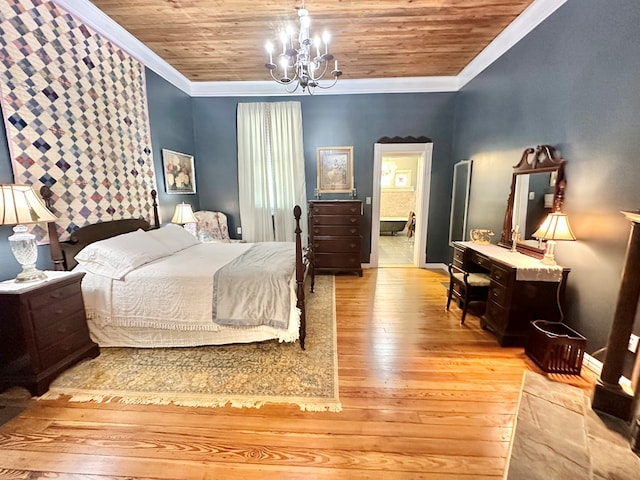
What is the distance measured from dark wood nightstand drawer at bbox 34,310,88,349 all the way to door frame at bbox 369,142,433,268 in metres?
3.98

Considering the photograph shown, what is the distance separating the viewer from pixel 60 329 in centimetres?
204

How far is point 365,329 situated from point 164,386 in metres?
1.79

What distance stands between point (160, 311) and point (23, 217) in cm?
109

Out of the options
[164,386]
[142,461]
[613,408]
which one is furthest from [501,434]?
[164,386]

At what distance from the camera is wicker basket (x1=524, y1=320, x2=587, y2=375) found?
6.74 ft

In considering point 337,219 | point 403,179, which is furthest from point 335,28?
point 403,179

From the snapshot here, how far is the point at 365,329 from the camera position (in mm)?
2799

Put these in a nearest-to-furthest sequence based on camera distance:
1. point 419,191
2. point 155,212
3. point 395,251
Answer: point 155,212 < point 419,191 < point 395,251

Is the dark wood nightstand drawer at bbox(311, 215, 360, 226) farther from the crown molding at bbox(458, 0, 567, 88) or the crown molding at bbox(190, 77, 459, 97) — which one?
the crown molding at bbox(458, 0, 567, 88)

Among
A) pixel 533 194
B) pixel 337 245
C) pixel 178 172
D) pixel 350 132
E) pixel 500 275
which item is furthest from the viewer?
pixel 350 132

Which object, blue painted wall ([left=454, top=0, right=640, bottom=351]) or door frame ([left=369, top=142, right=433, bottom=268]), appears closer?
blue painted wall ([left=454, top=0, right=640, bottom=351])

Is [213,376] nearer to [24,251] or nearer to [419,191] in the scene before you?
[24,251]

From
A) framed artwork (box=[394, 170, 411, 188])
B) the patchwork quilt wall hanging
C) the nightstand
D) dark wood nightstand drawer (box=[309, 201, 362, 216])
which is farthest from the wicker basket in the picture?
framed artwork (box=[394, 170, 411, 188])

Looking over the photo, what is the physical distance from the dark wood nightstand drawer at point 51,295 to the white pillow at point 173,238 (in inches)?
35.7
